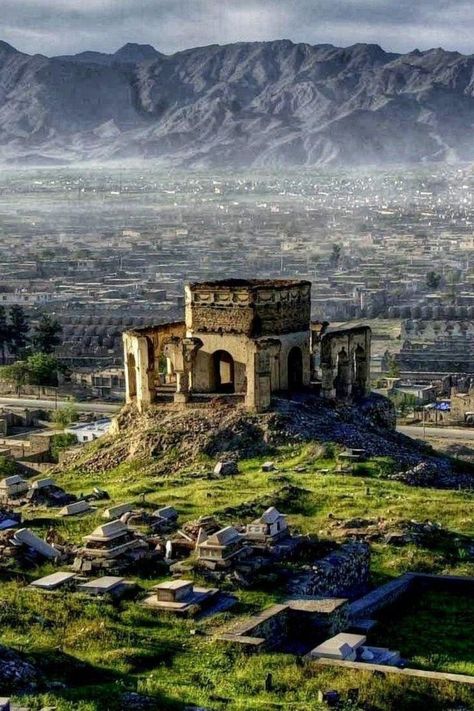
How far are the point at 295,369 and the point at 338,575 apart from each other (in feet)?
39.6

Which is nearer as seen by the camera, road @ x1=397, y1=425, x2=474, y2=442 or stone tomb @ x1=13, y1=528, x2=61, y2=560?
stone tomb @ x1=13, y1=528, x2=61, y2=560

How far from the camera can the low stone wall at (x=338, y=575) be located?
1677 cm

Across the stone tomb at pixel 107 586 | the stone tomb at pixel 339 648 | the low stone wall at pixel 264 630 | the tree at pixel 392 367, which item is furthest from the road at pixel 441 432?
the stone tomb at pixel 339 648

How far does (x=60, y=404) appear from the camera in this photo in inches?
2132

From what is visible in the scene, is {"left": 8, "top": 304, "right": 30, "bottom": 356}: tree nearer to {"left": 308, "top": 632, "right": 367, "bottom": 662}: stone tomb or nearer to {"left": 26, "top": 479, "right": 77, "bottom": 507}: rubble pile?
{"left": 26, "top": 479, "right": 77, "bottom": 507}: rubble pile

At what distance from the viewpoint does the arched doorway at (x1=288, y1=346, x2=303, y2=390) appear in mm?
29000

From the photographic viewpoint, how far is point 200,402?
27766 mm

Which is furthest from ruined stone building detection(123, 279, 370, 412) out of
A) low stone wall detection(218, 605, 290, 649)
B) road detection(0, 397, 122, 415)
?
road detection(0, 397, 122, 415)

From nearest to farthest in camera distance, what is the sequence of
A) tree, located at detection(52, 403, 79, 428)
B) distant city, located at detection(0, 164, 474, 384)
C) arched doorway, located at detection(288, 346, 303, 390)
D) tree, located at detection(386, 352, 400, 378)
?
arched doorway, located at detection(288, 346, 303, 390), tree, located at detection(52, 403, 79, 428), tree, located at detection(386, 352, 400, 378), distant city, located at detection(0, 164, 474, 384)

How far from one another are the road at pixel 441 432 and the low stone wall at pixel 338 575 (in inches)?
1116

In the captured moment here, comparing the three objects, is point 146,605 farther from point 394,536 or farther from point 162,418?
point 162,418

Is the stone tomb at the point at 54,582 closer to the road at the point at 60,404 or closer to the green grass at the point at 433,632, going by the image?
the green grass at the point at 433,632

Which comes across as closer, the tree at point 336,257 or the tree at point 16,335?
the tree at point 16,335

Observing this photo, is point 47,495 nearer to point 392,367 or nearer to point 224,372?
point 224,372
